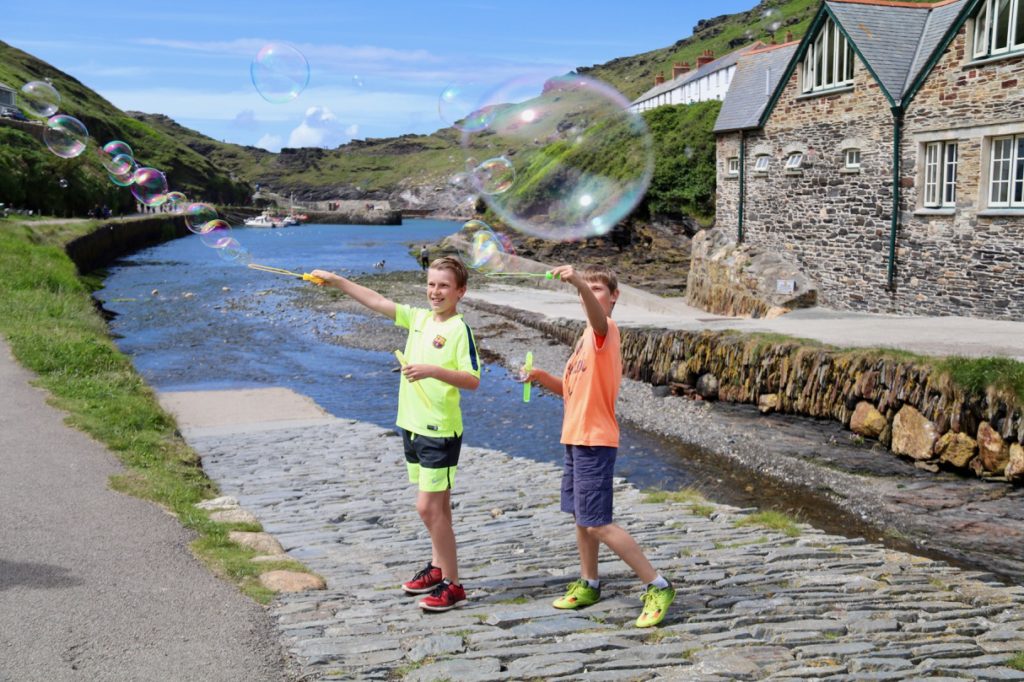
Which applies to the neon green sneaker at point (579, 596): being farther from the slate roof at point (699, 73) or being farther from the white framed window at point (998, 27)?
the slate roof at point (699, 73)

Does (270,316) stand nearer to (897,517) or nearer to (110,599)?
(897,517)

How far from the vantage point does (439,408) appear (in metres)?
5.58

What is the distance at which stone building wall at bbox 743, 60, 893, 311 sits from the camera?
2158cm

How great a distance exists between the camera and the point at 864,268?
2220 centimetres

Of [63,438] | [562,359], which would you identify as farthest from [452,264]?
[562,359]

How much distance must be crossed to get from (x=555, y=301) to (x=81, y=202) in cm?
4157

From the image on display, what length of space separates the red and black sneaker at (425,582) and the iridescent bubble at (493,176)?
354 inches

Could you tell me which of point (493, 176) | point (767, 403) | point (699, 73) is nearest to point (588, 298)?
point (493, 176)

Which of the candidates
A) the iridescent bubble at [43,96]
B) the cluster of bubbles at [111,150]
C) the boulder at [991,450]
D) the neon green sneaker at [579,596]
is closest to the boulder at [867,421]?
the boulder at [991,450]

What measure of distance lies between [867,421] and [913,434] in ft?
3.27

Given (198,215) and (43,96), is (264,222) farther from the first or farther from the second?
(198,215)

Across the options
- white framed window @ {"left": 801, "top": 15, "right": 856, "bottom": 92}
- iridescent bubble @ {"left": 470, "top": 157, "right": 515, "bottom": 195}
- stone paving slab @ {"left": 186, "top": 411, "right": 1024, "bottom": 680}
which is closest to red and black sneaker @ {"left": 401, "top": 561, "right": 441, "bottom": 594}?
stone paving slab @ {"left": 186, "top": 411, "right": 1024, "bottom": 680}

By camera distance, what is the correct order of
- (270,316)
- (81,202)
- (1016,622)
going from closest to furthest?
(1016,622)
(270,316)
(81,202)

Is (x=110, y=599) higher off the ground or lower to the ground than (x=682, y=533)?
higher
